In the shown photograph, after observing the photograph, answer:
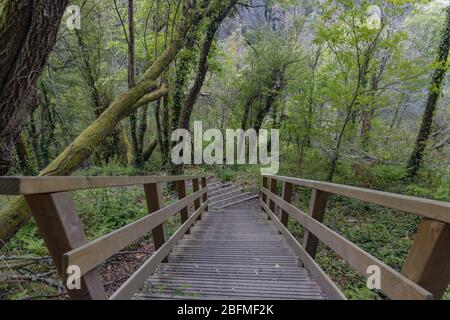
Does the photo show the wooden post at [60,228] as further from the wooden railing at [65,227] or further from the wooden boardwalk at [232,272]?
the wooden boardwalk at [232,272]

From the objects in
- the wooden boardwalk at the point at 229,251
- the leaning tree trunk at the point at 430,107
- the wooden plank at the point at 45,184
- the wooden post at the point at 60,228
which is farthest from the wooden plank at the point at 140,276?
the leaning tree trunk at the point at 430,107

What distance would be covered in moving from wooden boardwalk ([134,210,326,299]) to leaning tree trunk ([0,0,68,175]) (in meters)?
2.03

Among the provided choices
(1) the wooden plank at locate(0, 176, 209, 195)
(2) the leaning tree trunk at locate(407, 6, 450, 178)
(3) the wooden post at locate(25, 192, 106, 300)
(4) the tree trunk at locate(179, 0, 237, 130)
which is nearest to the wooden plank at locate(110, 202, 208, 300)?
(3) the wooden post at locate(25, 192, 106, 300)

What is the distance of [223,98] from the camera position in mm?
14492

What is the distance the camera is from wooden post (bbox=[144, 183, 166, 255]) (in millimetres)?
2762

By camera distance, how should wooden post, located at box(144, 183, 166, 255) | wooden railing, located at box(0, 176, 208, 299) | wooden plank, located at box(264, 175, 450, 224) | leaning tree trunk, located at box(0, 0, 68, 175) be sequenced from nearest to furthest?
wooden plank, located at box(264, 175, 450, 224), wooden railing, located at box(0, 176, 208, 299), leaning tree trunk, located at box(0, 0, 68, 175), wooden post, located at box(144, 183, 166, 255)

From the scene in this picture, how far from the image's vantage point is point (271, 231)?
4.82 metres

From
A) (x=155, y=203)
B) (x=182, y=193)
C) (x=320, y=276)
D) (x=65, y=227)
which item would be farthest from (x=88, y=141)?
(x=320, y=276)

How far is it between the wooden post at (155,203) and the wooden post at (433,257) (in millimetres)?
2209

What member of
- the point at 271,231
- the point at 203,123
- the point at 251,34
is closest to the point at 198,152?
the point at 203,123

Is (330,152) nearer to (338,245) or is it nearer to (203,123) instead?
(338,245)

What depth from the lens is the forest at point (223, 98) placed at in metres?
3.10

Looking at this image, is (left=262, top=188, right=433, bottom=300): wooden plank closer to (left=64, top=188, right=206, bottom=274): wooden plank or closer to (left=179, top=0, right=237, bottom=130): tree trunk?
(left=64, top=188, right=206, bottom=274): wooden plank
